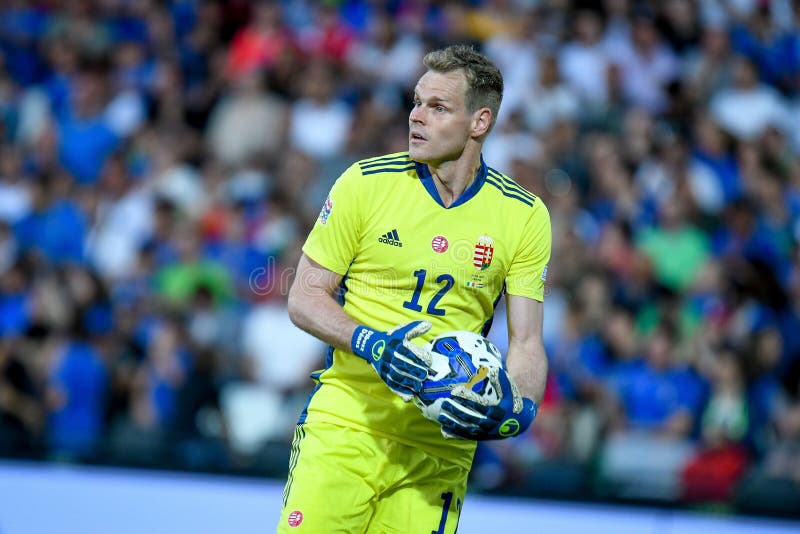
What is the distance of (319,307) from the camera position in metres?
4.80

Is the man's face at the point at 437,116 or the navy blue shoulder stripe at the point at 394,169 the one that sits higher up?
the man's face at the point at 437,116

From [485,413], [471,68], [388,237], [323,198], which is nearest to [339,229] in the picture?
[388,237]

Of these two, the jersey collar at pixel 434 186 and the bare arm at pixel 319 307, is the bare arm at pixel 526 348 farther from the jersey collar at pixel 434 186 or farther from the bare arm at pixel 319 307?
the bare arm at pixel 319 307

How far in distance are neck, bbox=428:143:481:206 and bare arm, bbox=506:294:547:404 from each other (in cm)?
52

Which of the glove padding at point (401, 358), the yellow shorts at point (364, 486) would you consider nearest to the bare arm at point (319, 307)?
the glove padding at point (401, 358)

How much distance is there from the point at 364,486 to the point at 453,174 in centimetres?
138

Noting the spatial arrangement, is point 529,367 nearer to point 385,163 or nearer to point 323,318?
point 323,318

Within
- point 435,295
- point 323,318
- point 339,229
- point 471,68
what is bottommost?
point 323,318

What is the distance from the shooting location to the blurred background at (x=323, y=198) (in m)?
8.47

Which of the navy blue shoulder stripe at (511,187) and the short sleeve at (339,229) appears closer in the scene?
the short sleeve at (339,229)

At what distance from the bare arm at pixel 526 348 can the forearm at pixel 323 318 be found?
2.45ft

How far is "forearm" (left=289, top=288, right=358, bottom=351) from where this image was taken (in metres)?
4.74

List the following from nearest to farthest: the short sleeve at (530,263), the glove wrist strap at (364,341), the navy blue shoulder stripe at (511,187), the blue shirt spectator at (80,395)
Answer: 1. the glove wrist strap at (364,341)
2. the short sleeve at (530,263)
3. the navy blue shoulder stripe at (511,187)
4. the blue shirt spectator at (80,395)

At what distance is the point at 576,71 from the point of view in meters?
11.1
